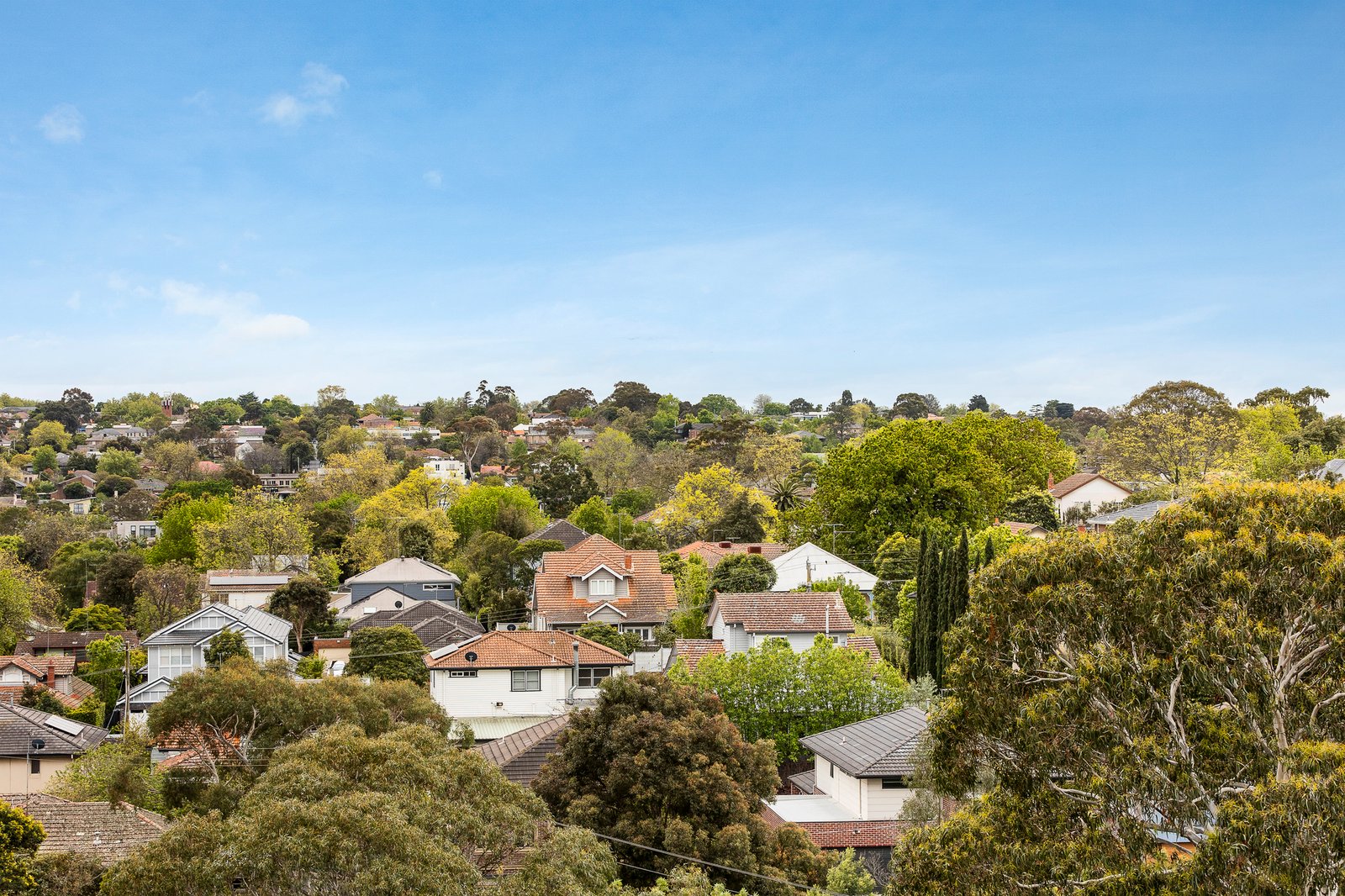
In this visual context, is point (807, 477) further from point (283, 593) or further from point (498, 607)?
point (283, 593)

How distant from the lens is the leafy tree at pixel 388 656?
35.5 m

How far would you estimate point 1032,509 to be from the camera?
2215 inches

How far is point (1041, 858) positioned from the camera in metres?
9.48

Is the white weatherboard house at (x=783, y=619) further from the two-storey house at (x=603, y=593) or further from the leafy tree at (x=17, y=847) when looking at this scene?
the leafy tree at (x=17, y=847)

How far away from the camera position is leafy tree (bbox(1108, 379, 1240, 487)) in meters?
57.7

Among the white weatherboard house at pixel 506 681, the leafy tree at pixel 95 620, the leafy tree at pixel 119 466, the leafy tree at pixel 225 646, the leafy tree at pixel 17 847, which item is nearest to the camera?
the leafy tree at pixel 17 847

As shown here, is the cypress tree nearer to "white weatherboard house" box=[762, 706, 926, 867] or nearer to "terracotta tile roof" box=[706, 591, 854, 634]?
"terracotta tile roof" box=[706, 591, 854, 634]

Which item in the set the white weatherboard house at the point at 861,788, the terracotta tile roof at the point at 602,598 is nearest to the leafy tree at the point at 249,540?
the terracotta tile roof at the point at 602,598

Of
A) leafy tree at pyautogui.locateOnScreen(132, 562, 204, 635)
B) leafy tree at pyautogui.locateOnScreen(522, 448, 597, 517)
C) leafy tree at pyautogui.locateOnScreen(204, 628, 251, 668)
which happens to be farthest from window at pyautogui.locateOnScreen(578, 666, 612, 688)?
leafy tree at pyautogui.locateOnScreen(522, 448, 597, 517)

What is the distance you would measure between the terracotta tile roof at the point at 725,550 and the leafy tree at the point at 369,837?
35599 millimetres

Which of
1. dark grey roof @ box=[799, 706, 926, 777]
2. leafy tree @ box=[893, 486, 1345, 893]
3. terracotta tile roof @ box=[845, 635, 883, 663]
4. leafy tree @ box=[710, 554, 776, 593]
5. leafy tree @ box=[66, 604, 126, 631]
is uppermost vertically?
leafy tree @ box=[893, 486, 1345, 893]

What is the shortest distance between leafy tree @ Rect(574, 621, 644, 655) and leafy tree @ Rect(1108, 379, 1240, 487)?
112 feet

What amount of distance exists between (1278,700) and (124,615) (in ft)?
191

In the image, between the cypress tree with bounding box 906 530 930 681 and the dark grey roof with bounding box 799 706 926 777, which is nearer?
the dark grey roof with bounding box 799 706 926 777
